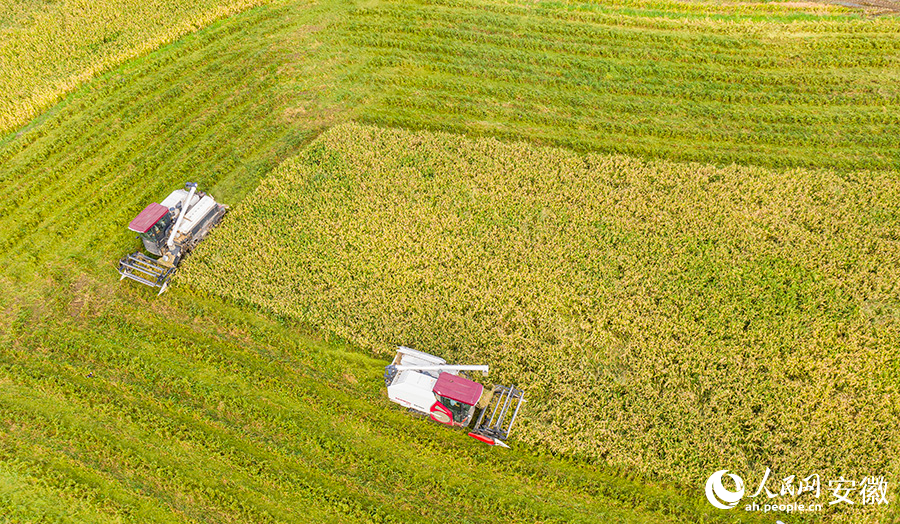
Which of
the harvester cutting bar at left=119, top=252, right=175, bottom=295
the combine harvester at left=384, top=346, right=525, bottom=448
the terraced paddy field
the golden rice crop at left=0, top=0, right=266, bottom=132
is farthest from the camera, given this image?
the golden rice crop at left=0, top=0, right=266, bottom=132

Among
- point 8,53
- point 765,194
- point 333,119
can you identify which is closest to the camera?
point 765,194

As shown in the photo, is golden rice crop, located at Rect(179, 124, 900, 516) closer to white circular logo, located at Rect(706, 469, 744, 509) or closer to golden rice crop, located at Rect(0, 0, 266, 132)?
white circular logo, located at Rect(706, 469, 744, 509)

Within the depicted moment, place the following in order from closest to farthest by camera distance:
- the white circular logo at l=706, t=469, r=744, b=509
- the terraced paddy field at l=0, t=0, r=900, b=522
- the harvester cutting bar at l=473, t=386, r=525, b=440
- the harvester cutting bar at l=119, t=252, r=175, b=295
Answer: the white circular logo at l=706, t=469, r=744, b=509 → the terraced paddy field at l=0, t=0, r=900, b=522 → the harvester cutting bar at l=473, t=386, r=525, b=440 → the harvester cutting bar at l=119, t=252, r=175, b=295

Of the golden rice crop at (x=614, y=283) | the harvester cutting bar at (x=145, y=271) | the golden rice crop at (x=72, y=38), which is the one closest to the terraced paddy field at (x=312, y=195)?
the golden rice crop at (x=614, y=283)

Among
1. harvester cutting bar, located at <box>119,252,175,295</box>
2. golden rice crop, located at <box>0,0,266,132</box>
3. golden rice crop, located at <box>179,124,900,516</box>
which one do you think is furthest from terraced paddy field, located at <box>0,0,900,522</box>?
golden rice crop, located at <box>0,0,266,132</box>

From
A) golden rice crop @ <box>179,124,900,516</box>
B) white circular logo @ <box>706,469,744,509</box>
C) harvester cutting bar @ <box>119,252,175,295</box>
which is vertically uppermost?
golden rice crop @ <box>179,124,900,516</box>

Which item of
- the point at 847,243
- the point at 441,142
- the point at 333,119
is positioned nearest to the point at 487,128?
the point at 441,142

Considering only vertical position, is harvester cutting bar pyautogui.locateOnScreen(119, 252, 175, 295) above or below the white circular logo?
below

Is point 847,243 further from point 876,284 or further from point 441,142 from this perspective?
point 441,142
